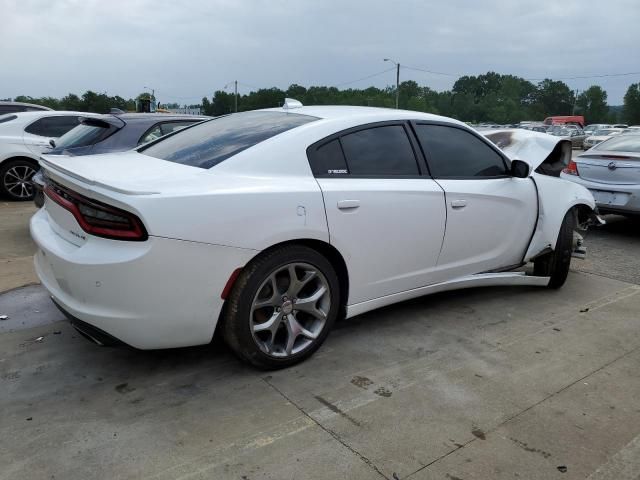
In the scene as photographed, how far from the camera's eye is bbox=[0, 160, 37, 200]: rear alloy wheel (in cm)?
812

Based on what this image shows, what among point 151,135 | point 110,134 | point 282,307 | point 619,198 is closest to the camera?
point 282,307

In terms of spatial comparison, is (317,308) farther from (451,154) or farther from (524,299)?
(524,299)

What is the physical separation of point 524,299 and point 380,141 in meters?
2.02

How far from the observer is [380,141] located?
11.3 ft

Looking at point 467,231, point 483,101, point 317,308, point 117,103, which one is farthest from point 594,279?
point 483,101

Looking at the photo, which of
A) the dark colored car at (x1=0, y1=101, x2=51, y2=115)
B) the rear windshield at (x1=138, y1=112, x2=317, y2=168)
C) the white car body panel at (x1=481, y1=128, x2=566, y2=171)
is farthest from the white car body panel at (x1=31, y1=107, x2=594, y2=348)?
the dark colored car at (x1=0, y1=101, x2=51, y2=115)

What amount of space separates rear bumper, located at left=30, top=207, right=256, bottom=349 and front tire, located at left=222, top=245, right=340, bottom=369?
0.11 m

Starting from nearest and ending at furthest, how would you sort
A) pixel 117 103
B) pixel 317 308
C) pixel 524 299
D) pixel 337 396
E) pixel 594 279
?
pixel 337 396
pixel 317 308
pixel 524 299
pixel 594 279
pixel 117 103

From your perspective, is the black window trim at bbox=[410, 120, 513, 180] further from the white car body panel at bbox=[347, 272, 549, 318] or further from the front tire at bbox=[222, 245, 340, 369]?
the front tire at bbox=[222, 245, 340, 369]

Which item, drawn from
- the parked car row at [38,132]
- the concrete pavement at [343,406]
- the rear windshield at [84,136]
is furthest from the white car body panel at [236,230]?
the parked car row at [38,132]

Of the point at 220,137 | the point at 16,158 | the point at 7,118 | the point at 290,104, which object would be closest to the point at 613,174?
the point at 290,104

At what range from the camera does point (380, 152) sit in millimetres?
3428

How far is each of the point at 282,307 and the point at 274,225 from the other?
49 centimetres

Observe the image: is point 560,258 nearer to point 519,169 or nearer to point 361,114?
point 519,169
